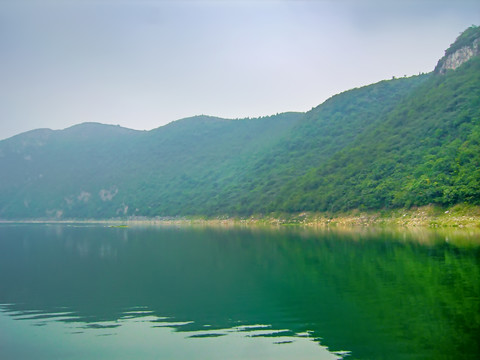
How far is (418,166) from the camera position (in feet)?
313

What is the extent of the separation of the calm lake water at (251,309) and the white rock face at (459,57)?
112480 millimetres

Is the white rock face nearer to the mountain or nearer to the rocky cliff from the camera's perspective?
the rocky cliff

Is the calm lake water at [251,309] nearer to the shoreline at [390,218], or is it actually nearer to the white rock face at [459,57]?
the shoreline at [390,218]

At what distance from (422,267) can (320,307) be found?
11749 mm

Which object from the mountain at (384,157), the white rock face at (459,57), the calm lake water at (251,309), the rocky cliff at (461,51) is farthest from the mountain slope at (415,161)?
the calm lake water at (251,309)

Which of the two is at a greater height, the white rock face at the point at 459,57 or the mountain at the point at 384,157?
the white rock face at the point at 459,57

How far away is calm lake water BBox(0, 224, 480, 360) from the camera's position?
47.4 ft

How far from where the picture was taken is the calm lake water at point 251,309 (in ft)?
47.4

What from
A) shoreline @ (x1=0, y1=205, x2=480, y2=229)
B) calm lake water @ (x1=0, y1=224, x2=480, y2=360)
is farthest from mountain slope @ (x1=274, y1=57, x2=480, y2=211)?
calm lake water @ (x1=0, y1=224, x2=480, y2=360)

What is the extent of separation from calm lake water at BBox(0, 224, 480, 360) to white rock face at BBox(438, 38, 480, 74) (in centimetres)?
11248

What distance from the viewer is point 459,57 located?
5325 inches

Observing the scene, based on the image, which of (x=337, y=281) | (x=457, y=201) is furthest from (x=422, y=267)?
(x=457, y=201)

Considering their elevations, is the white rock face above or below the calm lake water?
above

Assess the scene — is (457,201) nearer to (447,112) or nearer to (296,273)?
(447,112)
